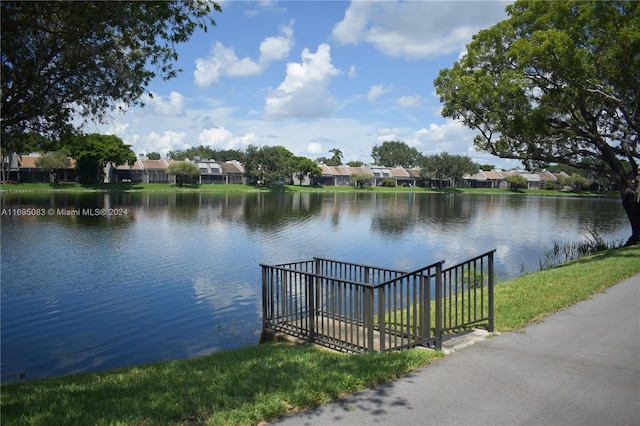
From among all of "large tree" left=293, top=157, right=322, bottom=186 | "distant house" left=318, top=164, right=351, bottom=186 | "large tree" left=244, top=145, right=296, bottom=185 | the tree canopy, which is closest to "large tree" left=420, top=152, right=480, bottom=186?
"distant house" left=318, top=164, right=351, bottom=186

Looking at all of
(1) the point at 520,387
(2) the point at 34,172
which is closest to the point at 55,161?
(2) the point at 34,172

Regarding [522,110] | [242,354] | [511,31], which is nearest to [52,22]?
[242,354]

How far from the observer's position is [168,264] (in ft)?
69.8

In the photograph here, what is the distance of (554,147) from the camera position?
21.9 metres

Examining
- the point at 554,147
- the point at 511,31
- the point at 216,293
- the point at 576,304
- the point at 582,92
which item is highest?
the point at 511,31

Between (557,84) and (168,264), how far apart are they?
17260 mm

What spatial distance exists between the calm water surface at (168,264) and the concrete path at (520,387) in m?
6.54

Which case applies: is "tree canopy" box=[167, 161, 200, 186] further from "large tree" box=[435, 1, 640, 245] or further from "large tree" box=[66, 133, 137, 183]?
"large tree" box=[435, 1, 640, 245]

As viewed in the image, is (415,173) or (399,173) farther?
(415,173)

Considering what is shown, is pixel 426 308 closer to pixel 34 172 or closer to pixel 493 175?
pixel 34 172

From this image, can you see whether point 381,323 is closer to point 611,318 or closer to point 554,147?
point 611,318

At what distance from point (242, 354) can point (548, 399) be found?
5.18m

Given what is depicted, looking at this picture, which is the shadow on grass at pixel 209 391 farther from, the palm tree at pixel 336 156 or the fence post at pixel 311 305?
the palm tree at pixel 336 156

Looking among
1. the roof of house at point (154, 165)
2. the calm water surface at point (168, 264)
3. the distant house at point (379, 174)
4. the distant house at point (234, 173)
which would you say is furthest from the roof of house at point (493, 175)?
the calm water surface at point (168, 264)
